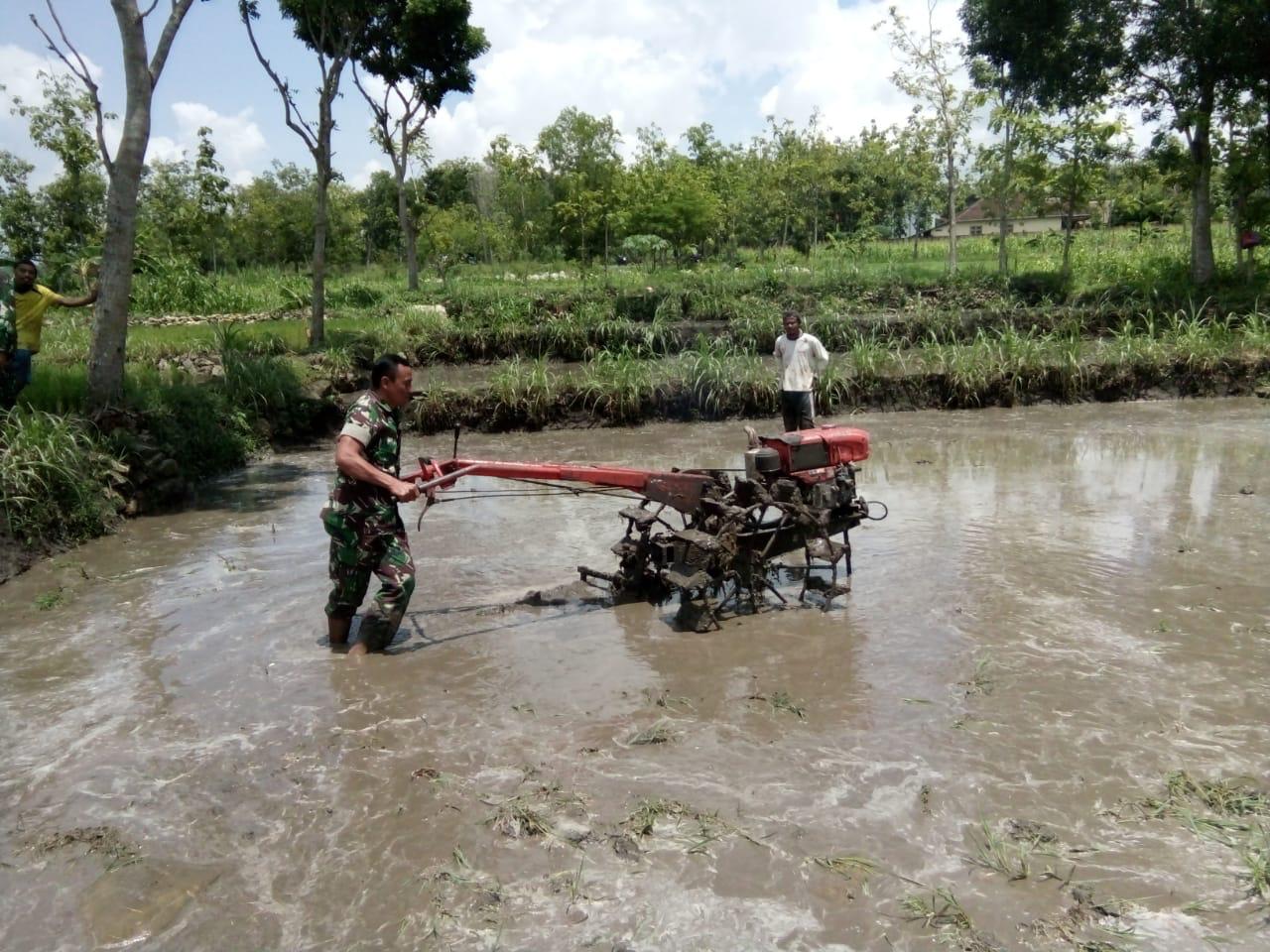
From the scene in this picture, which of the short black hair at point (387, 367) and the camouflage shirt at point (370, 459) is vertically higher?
the short black hair at point (387, 367)

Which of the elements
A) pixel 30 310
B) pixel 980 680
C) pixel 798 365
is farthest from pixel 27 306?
pixel 980 680

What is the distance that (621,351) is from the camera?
16.0 meters

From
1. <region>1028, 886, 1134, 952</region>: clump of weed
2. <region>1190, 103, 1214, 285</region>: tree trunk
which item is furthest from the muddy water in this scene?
<region>1190, 103, 1214, 285</region>: tree trunk

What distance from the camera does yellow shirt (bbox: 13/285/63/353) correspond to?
846 cm

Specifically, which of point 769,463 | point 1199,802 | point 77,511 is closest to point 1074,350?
point 769,463

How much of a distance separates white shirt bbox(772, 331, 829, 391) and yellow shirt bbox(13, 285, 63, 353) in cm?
680

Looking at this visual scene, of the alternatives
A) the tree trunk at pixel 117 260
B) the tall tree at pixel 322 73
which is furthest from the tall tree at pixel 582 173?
the tree trunk at pixel 117 260

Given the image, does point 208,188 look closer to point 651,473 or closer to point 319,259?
point 319,259

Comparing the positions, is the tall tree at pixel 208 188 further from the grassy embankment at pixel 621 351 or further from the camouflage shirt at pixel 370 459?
the camouflage shirt at pixel 370 459

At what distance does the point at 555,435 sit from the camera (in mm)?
12789

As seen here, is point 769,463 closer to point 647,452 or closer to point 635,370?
point 647,452

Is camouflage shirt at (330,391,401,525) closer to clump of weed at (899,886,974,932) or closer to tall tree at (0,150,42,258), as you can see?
clump of weed at (899,886,974,932)

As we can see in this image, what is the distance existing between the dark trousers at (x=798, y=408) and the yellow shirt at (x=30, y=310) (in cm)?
687

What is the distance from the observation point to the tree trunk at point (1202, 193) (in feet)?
57.1
